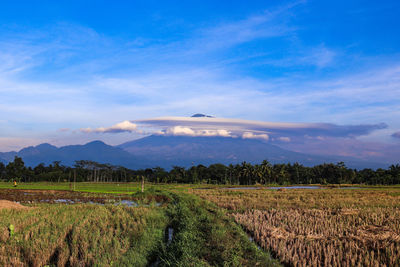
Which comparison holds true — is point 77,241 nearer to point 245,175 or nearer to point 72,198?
point 72,198

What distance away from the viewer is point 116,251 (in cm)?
793

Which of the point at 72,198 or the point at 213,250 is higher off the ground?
the point at 213,250

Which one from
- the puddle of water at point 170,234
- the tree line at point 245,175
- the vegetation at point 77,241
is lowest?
the tree line at point 245,175

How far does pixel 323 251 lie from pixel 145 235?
17.9 feet

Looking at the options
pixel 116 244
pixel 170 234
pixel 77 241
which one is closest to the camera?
pixel 116 244

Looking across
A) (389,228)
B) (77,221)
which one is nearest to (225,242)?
(77,221)

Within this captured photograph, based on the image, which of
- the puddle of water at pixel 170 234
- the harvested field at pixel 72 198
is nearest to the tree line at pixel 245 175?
the harvested field at pixel 72 198

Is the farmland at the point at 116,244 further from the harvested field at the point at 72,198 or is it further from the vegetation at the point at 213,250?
the harvested field at the point at 72,198

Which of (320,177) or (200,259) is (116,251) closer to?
(200,259)

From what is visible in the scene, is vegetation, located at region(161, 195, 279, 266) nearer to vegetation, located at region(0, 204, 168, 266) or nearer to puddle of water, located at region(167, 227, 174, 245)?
puddle of water, located at region(167, 227, 174, 245)

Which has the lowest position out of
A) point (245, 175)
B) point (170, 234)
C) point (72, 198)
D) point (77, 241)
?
point (245, 175)

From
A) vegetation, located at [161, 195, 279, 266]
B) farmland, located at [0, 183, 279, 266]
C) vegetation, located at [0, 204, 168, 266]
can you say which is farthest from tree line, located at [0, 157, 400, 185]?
vegetation, located at [161, 195, 279, 266]

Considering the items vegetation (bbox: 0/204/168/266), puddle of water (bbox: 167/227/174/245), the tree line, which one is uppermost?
vegetation (bbox: 0/204/168/266)

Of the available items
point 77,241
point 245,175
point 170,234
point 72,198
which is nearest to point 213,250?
point 77,241
